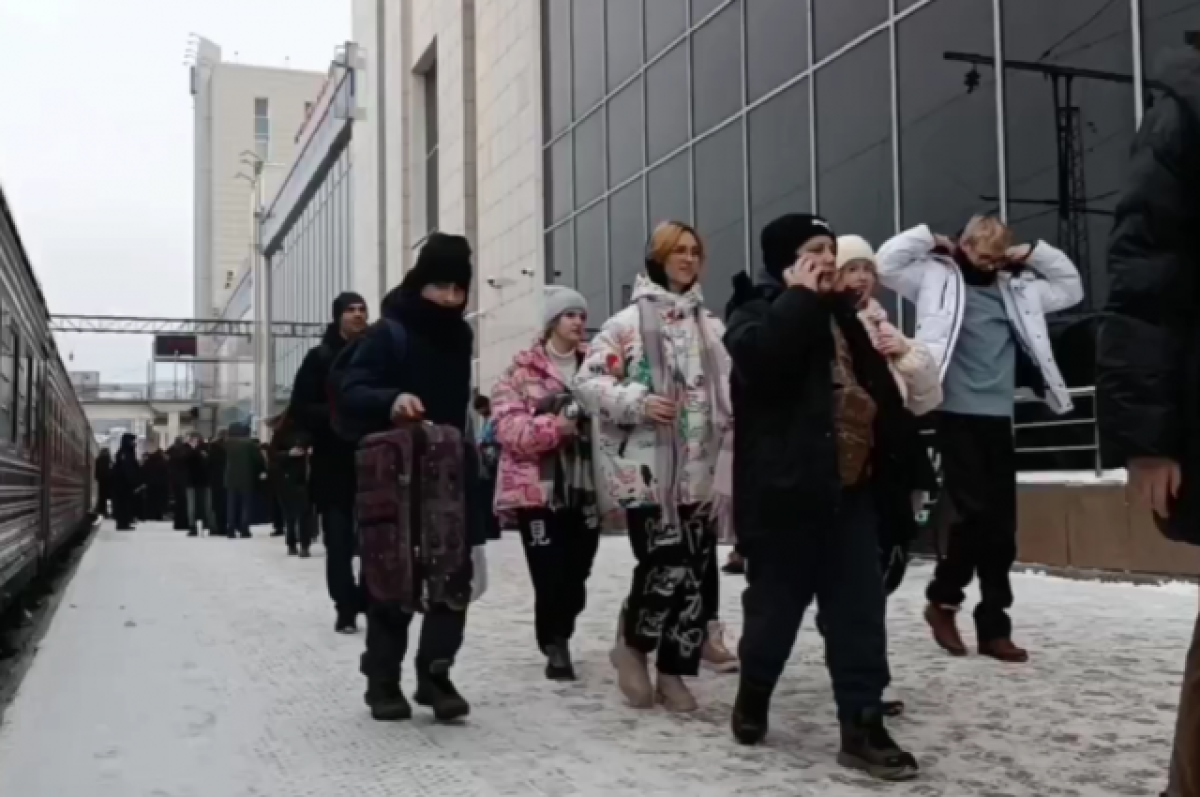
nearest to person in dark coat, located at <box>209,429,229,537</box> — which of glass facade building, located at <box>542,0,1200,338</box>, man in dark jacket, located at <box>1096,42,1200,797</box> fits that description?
glass facade building, located at <box>542,0,1200,338</box>

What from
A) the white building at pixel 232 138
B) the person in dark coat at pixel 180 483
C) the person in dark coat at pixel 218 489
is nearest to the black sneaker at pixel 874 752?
the person in dark coat at pixel 218 489

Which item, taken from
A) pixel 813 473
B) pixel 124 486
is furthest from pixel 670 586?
pixel 124 486

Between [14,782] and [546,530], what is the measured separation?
93.8 inches

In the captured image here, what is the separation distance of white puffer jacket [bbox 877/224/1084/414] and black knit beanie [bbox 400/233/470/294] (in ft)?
6.38

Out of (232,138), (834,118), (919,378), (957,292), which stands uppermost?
(232,138)

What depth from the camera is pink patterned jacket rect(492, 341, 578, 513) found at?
5672mm

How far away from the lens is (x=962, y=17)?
37.2ft

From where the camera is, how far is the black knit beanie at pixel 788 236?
13.8ft

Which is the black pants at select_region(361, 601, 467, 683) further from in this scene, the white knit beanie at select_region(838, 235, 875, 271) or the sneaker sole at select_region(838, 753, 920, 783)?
the white knit beanie at select_region(838, 235, 875, 271)

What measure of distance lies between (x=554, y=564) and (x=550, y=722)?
1.09 metres

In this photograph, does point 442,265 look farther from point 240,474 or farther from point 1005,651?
point 240,474

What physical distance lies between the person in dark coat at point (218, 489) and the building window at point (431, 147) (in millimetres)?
10836

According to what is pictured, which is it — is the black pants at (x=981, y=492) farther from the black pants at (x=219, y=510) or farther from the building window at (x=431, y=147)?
the building window at (x=431, y=147)

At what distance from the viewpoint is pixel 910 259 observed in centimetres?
575
